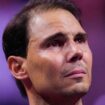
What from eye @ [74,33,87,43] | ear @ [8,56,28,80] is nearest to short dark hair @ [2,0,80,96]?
ear @ [8,56,28,80]

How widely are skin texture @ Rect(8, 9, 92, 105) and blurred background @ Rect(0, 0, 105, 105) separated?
0.79ft

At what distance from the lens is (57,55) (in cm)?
108

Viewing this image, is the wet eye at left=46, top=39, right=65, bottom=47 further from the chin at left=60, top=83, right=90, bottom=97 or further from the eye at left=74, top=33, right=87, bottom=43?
the chin at left=60, top=83, right=90, bottom=97

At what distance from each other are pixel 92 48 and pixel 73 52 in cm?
38

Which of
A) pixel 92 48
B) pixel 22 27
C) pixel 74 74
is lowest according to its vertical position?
pixel 92 48

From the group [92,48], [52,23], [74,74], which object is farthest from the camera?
[92,48]

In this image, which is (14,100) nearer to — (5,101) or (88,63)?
(5,101)

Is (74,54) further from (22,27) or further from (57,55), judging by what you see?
(22,27)

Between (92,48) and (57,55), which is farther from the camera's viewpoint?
(92,48)

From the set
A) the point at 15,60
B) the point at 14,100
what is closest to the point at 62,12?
the point at 15,60

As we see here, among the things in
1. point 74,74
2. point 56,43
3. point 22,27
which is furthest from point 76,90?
point 22,27

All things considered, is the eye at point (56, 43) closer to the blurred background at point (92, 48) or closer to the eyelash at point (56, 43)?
the eyelash at point (56, 43)

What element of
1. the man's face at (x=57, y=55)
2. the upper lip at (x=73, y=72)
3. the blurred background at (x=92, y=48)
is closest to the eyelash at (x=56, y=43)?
the man's face at (x=57, y=55)

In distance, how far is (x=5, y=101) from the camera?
1.42 meters
